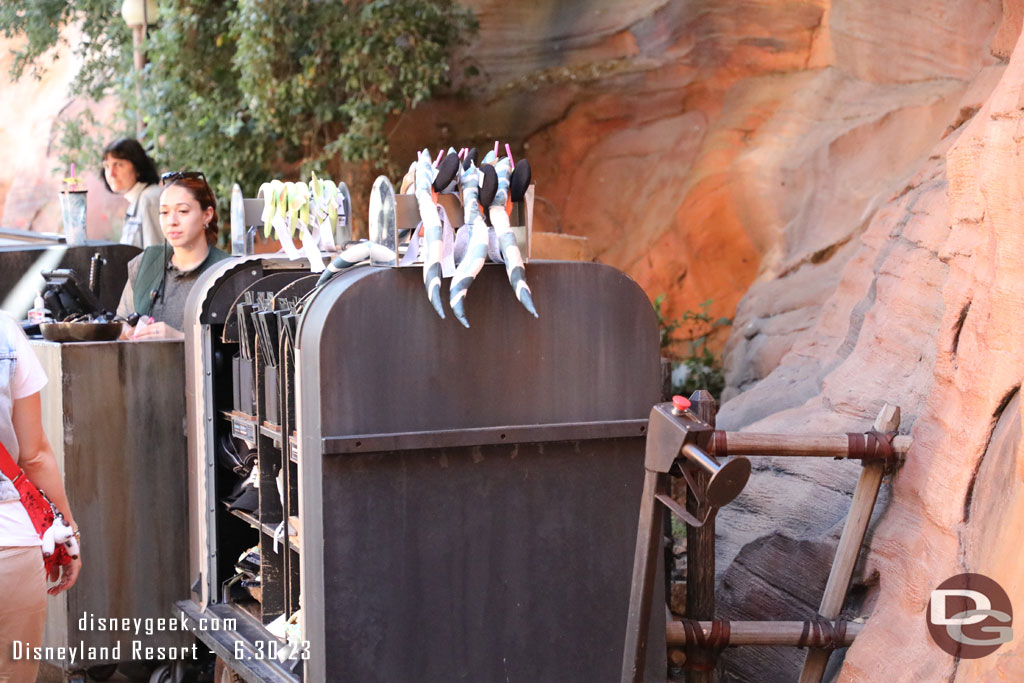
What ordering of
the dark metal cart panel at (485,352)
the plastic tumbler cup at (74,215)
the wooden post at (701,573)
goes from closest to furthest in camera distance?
the dark metal cart panel at (485,352)
the wooden post at (701,573)
the plastic tumbler cup at (74,215)

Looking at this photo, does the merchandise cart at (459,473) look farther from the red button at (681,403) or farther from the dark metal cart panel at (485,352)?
the red button at (681,403)

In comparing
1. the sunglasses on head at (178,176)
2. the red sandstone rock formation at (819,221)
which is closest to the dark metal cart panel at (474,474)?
the red sandstone rock formation at (819,221)

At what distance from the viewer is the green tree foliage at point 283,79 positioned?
921 cm

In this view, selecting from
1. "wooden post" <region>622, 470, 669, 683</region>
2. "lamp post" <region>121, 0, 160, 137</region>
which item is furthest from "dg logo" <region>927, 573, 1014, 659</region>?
"lamp post" <region>121, 0, 160, 137</region>

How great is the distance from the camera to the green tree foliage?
9.21 metres

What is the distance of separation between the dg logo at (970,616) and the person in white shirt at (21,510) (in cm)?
219

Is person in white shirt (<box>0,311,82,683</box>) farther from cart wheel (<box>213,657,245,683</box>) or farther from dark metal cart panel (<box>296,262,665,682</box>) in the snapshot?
cart wheel (<box>213,657,245,683</box>)

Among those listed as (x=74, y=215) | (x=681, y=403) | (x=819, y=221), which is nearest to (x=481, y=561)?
(x=681, y=403)

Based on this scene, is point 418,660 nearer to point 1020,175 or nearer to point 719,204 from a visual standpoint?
point 1020,175

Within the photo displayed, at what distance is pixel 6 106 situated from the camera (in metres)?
17.0

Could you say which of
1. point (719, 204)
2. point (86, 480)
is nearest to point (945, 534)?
point (86, 480)

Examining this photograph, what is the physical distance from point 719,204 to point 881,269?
4.81 m

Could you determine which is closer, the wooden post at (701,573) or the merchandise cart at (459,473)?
the merchandise cart at (459,473)

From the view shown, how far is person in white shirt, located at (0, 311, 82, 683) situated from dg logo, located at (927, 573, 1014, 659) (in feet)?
7.20
